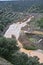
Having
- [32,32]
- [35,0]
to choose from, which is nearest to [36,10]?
[35,0]

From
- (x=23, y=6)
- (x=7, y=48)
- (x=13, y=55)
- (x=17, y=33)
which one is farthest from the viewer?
(x=23, y=6)

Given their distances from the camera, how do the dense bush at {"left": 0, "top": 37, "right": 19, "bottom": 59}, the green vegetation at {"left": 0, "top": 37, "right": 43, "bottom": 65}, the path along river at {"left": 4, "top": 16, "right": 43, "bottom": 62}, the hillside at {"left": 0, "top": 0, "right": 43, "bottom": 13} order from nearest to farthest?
the green vegetation at {"left": 0, "top": 37, "right": 43, "bottom": 65} < the dense bush at {"left": 0, "top": 37, "right": 19, "bottom": 59} < the path along river at {"left": 4, "top": 16, "right": 43, "bottom": 62} < the hillside at {"left": 0, "top": 0, "right": 43, "bottom": 13}

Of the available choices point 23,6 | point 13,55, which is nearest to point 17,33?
point 13,55

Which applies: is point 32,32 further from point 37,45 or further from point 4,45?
point 4,45

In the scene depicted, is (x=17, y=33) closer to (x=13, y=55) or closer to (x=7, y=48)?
(x=7, y=48)

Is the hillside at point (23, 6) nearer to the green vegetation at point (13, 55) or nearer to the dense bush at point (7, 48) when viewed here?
the dense bush at point (7, 48)

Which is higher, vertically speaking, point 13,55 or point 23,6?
point 23,6

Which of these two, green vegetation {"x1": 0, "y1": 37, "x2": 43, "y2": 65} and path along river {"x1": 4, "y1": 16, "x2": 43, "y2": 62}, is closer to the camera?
green vegetation {"x1": 0, "y1": 37, "x2": 43, "y2": 65}

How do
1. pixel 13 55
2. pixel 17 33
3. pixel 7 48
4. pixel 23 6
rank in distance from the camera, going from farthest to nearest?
pixel 23 6 < pixel 17 33 < pixel 7 48 < pixel 13 55

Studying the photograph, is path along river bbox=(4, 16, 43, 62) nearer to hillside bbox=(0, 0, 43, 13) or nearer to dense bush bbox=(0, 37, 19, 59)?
dense bush bbox=(0, 37, 19, 59)

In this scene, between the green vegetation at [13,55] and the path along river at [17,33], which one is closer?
the green vegetation at [13,55]

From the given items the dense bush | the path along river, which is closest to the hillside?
the path along river

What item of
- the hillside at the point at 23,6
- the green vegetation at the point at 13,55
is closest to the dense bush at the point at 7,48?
the green vegetation at the point at 13,55
